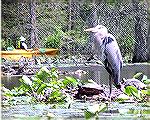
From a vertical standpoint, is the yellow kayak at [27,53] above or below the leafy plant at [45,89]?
below

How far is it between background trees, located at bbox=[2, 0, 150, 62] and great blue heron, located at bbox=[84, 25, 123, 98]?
1729 millimetres

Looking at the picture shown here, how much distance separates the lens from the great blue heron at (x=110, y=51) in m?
1.97

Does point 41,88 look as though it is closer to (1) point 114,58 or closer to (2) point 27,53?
(1) point 114,58

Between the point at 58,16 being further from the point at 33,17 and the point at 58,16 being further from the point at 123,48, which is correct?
the point at 123,48

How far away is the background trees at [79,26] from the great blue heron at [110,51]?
5.67 ft

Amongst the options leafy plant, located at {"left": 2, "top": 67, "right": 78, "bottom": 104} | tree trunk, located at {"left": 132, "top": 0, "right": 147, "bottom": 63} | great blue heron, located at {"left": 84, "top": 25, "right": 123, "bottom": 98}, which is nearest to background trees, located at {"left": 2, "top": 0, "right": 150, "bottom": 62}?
tree trunk, located at {"left": 132, "top": 0, "right": 147, "bottom": 63}

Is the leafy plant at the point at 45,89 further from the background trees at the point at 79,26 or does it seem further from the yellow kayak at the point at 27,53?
the yellow kayak at the point at 27,53

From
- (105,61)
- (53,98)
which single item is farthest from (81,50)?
(53,98)

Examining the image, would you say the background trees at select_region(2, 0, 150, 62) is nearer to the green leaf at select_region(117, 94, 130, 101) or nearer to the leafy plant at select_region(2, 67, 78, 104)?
the leafy plant at select_region(2, 67, 78, 104)

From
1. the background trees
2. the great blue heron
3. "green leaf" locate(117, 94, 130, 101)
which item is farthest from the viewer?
the background trees

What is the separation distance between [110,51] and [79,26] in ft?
6.97

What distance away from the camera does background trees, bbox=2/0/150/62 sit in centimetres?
415

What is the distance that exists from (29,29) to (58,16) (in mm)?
297

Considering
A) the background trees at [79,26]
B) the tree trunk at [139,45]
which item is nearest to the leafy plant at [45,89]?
the background trees at [79,26]
